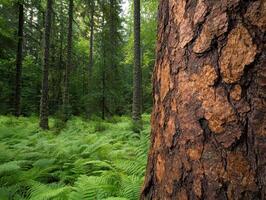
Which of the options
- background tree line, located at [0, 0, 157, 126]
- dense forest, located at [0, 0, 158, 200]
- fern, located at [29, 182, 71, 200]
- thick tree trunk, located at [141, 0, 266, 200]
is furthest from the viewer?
background tree line, located at [0, 0, 157, 126]

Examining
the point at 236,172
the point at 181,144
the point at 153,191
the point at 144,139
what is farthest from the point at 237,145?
the point at 144,139

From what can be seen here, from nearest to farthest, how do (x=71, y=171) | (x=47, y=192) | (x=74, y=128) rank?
(x=47, y=192) → (x=71, y=171) → (x=74, y=128)

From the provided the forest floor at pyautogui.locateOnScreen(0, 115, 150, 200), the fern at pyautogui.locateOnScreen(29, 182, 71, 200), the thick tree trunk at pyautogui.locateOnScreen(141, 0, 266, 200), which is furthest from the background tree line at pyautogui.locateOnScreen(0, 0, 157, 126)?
the thick tree trunk at pyautogui.locateOnScreen(141, 0, 266, 200)

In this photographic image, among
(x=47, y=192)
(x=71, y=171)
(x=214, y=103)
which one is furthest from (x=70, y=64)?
(x=214, y=103)

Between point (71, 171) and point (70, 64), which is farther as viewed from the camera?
point (70, 64)

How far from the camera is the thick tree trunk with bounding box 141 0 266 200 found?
3.17 ft

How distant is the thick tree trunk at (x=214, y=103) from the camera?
3.17 feet

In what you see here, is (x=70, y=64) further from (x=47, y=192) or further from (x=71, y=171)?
(x=47, y=192)

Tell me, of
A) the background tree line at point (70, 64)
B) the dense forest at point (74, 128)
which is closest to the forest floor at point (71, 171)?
the dense forest at point (74, 128)

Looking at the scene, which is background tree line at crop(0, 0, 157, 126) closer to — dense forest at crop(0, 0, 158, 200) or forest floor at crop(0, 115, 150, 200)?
dense forest at crop(0, 0, 158, 200)

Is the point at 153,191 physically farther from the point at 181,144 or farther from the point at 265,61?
the point at 265,61

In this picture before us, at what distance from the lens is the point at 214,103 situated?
3.41ft

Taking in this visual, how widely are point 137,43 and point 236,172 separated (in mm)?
9600

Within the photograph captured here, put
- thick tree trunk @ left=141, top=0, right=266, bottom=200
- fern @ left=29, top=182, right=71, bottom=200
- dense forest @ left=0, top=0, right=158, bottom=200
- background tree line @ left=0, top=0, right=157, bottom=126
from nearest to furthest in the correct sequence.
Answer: thick tree trunk @ left=141, top=0, right=266, bottom=200
fern @ left=29, top=182, right=71, bottom=200
dense forest @ left=0, top=0, right=158, bottom=200
background tree line @ left=0, top=0, right=157, bottom=126
